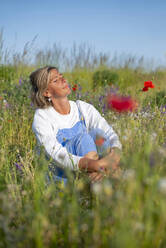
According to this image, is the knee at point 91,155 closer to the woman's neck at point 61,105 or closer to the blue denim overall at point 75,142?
the blue denim overall at point 75,142

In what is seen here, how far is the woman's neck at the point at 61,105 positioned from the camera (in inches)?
111

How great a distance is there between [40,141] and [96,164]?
60 centimetres

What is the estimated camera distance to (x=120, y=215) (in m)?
1.01

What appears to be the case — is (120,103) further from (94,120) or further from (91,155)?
(94,120)

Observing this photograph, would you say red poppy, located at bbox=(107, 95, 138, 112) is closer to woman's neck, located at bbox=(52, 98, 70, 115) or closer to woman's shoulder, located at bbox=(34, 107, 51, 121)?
woman's shoulder, located at bbox=(34, 107, 51, 121)

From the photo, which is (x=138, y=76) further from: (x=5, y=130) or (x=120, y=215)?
(x=120, y=215)

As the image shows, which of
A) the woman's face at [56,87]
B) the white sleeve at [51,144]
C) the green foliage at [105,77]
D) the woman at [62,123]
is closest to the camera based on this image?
the white sleeve at [51,144]

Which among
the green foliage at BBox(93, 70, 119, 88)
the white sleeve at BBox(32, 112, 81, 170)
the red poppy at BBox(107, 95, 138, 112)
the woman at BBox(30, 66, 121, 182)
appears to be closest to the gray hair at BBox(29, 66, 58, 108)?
the woman at BBox(30, 66, 121, 182)

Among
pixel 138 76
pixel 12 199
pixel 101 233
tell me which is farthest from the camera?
pixel 138 76

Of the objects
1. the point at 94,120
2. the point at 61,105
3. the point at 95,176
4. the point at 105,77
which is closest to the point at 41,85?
the point at 61,105

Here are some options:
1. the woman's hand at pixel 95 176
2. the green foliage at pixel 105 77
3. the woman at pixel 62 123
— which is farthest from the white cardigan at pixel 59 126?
the green foliage at pixel 105 77

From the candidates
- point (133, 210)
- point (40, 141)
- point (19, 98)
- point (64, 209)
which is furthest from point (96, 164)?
point (19, 98)

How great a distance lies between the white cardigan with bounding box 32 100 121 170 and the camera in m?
2.37

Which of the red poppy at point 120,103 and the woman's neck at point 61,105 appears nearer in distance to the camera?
the red poppy at point 120,103
